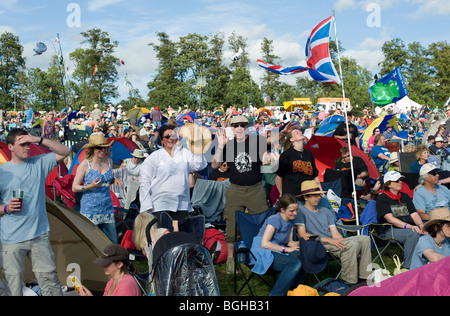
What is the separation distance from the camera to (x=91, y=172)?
5.10 m

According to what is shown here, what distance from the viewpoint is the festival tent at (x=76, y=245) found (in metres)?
4.79

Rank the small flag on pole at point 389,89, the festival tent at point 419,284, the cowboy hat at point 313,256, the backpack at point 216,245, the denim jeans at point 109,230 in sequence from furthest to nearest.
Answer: the small flag on pole at point 389,89
the backpack at point 216,245
the denim jeans at point 109,230
the cowboy hat at point 313,256
the festival tent at point 419,284

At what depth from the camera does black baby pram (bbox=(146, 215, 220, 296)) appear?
3.53 m

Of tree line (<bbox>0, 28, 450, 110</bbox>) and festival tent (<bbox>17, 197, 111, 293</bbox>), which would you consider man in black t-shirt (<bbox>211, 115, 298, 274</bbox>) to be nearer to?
festival tent (<bbox>17, 197, 111, 293</bbox>)

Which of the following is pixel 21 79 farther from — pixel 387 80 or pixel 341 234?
pixel 341 234

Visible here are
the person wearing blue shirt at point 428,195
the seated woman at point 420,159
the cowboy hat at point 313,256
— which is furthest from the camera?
the seated woman at point 420,159

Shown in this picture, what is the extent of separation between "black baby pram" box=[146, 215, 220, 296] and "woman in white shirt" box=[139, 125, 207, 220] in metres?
1.12

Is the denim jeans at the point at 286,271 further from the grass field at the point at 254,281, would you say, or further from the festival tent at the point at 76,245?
the festival tent at the point at 76,245

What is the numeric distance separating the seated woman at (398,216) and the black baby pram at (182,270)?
2773 millimetres

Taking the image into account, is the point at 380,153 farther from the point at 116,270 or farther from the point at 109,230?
the point at 116,270

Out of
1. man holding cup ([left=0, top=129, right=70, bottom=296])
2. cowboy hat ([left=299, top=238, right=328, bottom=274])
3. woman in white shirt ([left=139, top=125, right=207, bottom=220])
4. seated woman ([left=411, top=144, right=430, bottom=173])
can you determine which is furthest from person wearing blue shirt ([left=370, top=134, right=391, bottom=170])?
man holding cup ([left=0, top=129, right=70, bottom=296])

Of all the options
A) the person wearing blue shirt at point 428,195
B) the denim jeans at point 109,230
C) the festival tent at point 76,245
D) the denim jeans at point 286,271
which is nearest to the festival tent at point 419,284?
the denim jeans at point 286,271
